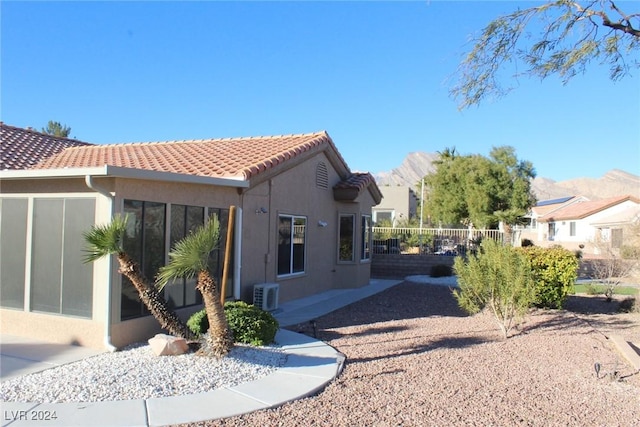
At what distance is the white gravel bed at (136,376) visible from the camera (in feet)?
18.9

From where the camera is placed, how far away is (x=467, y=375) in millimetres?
7074

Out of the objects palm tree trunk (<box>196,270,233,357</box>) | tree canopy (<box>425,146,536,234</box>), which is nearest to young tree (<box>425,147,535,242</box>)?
tree canopy (<box>425,146,536,234</box>)

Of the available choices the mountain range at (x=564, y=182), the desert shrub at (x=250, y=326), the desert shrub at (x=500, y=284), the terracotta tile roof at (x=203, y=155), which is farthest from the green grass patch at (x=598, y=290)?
the mountain range at (x=564, y=182)

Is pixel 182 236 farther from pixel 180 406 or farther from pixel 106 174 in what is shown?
pixel 180 406

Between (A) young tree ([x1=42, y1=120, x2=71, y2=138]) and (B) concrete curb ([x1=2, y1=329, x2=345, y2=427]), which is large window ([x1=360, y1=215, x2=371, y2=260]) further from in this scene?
(A) young tree ([x1=42, y1=120, x2=71, y2=138])

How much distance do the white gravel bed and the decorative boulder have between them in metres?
0.09

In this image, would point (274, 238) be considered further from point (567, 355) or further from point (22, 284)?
point (567, 355)

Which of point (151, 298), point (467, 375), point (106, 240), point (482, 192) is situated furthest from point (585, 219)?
point (106, 240)

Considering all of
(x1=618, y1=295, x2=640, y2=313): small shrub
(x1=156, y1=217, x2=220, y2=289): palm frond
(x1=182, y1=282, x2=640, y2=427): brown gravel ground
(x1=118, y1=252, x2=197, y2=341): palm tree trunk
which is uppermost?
(x1=156, y1=217, x2=220, y2=289): palm frond

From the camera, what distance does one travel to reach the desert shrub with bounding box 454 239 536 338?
9.30 m

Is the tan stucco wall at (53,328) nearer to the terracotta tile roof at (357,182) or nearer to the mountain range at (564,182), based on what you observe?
the terracotta tile roof at (357,182)

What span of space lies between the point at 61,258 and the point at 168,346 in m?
2.62

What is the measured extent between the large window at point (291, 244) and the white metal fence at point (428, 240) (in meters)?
9.13

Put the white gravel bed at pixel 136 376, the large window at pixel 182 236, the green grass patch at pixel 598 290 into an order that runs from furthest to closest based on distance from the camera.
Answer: the green grass patch at pixel 598 290 → the large window at pixel 182 236 → the white gravel bed at pixel 136 376
